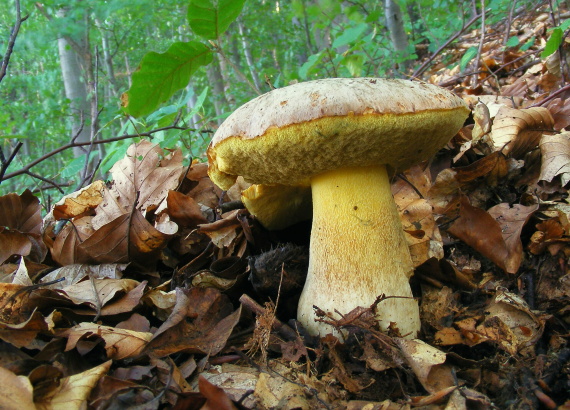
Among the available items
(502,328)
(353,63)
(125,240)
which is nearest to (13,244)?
(125,240)

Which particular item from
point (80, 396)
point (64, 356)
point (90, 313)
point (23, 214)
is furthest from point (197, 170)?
point (80, 396)

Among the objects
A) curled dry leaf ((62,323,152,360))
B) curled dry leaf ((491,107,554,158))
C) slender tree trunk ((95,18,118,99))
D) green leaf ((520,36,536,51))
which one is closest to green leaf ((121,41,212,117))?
curled dry leaf ((62,323,152,360))

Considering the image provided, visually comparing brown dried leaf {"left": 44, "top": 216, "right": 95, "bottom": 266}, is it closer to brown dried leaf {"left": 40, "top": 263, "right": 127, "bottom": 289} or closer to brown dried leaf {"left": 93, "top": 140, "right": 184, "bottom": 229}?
brown dried leaf {"left": 40, "top": 263, "right": 127, "bottom": 289}

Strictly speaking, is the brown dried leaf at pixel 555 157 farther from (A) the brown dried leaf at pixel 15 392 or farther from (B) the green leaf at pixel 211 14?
(A) the brown dried leaf at pixel 15 392

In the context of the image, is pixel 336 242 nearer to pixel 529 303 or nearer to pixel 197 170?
pixel 529 303

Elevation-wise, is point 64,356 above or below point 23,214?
below

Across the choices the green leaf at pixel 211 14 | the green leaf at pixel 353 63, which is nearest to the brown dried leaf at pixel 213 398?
the green leaf at pixel 211 14

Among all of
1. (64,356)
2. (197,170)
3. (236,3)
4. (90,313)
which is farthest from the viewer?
(197,170)
